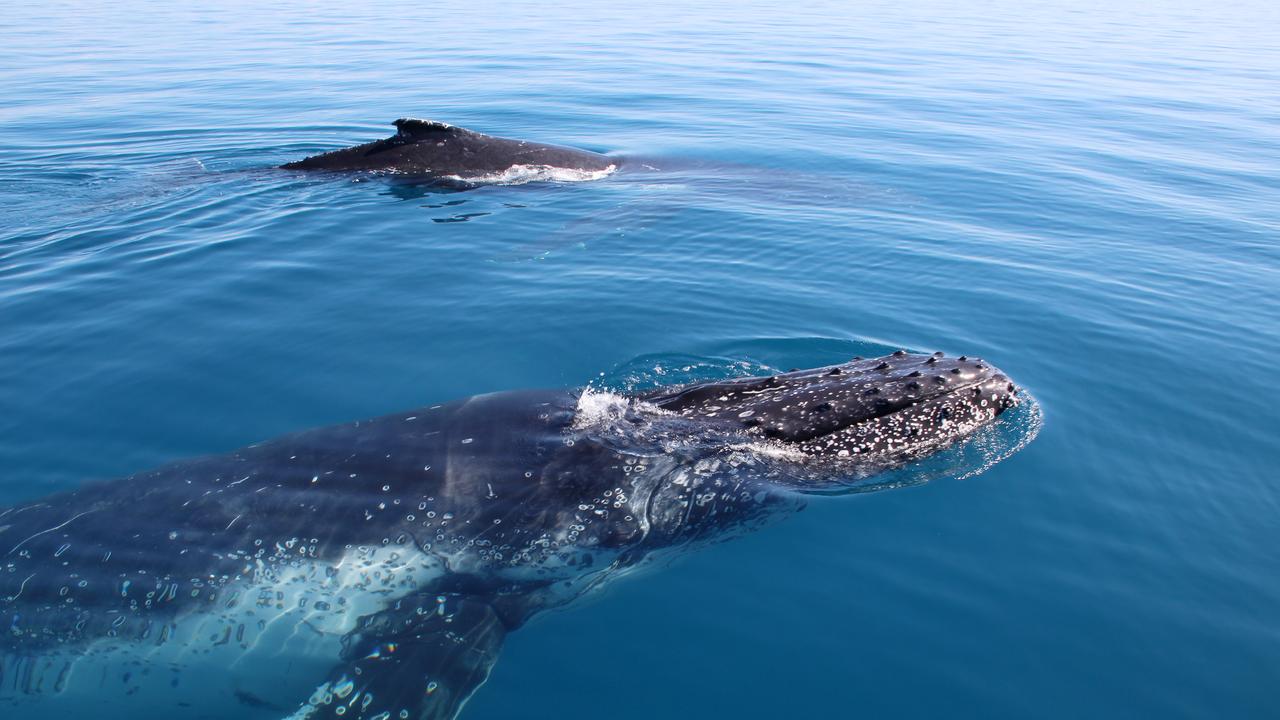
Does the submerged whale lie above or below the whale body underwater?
Answer: above

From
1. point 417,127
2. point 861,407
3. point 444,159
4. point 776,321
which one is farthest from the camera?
point 444,159

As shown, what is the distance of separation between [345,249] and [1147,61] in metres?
39.4

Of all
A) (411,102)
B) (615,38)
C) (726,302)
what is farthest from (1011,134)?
(615,38)

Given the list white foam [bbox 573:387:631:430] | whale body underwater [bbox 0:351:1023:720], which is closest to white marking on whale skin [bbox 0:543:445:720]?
whale body underwater [bbox 0:351:1023:720]

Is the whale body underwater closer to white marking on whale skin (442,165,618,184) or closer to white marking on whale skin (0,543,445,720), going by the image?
white marking on whale skin (0,543,445,720)

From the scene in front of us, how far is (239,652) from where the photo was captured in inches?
257

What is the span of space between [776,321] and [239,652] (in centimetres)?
767

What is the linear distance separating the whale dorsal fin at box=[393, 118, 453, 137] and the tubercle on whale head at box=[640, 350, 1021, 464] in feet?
41.0

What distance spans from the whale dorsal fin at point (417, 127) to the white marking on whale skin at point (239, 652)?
13.7 meters

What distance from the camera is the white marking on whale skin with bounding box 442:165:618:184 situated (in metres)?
18.5

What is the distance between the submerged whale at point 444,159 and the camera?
61.3 ft

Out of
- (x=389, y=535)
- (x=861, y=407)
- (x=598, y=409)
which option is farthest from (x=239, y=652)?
(x=861, y=407)

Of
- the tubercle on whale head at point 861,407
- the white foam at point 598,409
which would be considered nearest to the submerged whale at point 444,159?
the white foam at point 598,409

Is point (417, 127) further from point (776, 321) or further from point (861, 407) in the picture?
point (861, 407)
